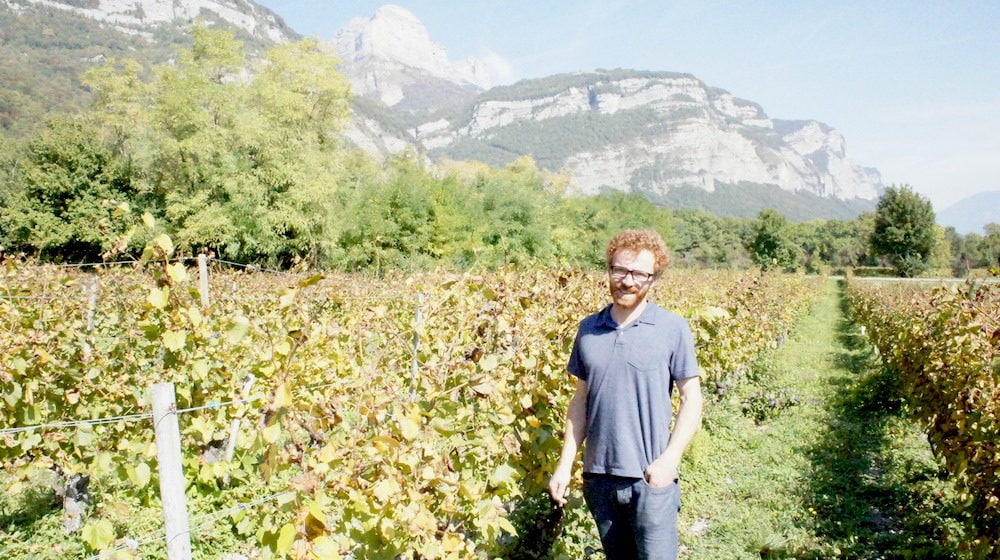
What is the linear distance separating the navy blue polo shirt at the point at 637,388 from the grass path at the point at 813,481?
228 centimetres

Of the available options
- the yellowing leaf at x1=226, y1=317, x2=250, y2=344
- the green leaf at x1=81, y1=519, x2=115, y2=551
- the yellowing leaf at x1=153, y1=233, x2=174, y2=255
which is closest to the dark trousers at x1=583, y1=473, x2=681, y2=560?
the yellowing leaf at x1=226, y1=317, x2=250, y2=344

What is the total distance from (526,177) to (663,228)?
718 inches

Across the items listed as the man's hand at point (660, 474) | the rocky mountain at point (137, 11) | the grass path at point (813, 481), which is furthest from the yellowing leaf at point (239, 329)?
the rocky mountain at point (137, 11)

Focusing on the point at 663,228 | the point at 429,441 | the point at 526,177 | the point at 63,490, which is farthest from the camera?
the point at 663,228

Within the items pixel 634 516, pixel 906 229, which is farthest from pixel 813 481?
pixel 906 229

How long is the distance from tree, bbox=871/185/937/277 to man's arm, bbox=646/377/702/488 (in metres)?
56.7

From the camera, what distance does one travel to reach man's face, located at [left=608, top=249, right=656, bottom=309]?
241cm

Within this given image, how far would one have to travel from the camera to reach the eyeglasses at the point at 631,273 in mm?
2426

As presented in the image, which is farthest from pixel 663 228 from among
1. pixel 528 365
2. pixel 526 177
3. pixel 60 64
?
pixel 60 64

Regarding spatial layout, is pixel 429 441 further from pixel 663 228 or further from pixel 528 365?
pixel 663 228

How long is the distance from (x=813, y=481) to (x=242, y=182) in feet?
78.6

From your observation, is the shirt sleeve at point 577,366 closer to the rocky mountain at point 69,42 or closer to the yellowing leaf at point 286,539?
the yellowing leaf at point 286,539

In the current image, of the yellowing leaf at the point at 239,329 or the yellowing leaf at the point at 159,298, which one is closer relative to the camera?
the yellowing leaf at the point at 239,329

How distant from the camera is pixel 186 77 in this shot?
26.1m
